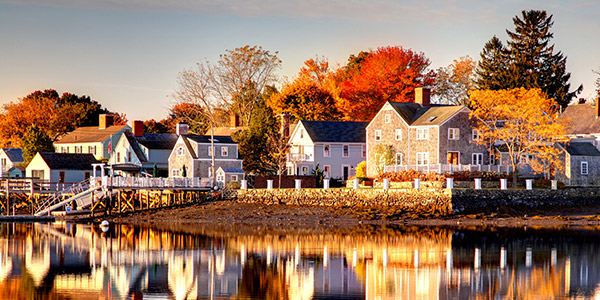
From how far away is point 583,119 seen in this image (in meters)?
74.9

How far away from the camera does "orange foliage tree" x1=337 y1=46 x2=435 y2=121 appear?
92438mm

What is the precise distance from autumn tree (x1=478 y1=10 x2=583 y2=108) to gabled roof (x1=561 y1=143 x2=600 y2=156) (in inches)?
854

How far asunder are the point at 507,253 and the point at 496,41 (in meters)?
59.1

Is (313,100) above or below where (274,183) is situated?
above

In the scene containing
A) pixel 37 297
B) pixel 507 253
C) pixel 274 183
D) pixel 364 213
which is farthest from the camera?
pixel 274 183

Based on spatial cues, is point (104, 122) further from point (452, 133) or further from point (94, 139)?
point (452, 133)

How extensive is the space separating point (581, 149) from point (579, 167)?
6.33 ft

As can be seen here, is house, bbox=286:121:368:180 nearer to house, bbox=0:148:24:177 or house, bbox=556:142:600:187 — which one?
house, bbox=556:142:600:187

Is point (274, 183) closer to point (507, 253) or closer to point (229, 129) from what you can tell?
point (229, 129)

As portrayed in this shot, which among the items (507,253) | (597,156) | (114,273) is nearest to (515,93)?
(597,156)

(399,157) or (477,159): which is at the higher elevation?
(399,157)

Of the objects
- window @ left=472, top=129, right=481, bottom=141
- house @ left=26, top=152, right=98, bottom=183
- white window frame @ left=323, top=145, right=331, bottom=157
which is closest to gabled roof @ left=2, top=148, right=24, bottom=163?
house @ left=26, top=152, right=98, bottom=183

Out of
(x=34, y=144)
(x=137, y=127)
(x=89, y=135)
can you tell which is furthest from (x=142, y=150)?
(x=34, y=144)

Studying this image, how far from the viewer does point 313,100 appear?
305 feet
